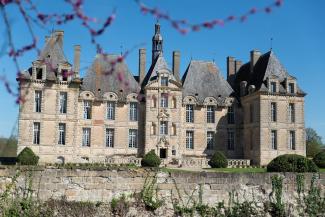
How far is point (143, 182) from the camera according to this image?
525 inches

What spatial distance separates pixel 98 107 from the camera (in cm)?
3400

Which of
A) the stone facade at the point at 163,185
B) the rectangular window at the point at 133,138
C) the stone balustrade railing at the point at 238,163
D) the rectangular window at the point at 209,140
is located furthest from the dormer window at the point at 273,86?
the stone facade at the point at 163,185

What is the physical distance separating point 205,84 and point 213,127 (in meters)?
3.91

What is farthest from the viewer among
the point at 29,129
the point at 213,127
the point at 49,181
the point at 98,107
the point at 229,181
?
the point at 213,127

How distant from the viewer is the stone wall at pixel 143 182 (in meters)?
12.5

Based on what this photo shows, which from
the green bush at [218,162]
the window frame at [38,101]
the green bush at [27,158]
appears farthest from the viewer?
the window frame at [38,101]

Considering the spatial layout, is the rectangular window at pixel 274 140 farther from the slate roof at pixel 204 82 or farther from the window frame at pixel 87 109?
the window frame at pixel 87 109

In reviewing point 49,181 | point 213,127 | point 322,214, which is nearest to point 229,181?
point 322,214

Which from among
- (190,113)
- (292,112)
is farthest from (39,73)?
(292,112)

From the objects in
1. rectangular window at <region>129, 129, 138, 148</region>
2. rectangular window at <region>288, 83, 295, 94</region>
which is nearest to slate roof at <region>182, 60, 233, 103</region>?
rectangular window at <region>288, 83, 295, 94</region>

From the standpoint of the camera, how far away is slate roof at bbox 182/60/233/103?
1467 inches

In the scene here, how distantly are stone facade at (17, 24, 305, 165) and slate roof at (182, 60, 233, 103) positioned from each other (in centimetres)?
9

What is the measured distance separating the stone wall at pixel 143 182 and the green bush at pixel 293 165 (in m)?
2.88

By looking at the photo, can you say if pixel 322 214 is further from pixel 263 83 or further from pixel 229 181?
pixel 263 83
